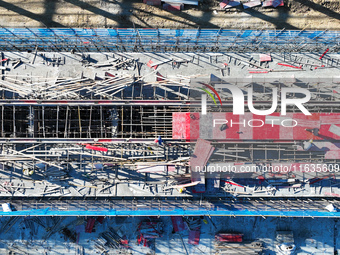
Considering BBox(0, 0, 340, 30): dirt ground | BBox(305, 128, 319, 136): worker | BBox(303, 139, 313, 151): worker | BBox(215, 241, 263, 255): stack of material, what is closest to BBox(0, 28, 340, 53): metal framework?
BBox(0, 0, 340, 30): dirt ground

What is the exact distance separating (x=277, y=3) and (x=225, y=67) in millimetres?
8360

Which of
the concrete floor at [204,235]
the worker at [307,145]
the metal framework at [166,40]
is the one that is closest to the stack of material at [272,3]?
the metal framework at [166,40]

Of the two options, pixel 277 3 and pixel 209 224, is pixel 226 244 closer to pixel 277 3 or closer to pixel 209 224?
pixel 209 224

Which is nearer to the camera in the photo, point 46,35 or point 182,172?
point 182,172

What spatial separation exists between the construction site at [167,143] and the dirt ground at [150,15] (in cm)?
124

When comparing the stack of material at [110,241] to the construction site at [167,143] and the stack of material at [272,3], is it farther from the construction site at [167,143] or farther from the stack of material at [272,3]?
the stack of material at [272,3]

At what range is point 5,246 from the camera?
20.5 m

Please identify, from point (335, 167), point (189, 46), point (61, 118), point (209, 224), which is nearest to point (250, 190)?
point (209, 224)

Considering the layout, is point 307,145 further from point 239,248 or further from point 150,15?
point 150,15

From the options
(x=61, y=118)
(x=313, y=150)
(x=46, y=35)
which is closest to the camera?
(x=313, y=150)

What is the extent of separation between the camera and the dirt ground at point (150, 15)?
885 inches

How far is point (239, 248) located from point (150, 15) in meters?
20.5

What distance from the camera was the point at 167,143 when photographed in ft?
58.1

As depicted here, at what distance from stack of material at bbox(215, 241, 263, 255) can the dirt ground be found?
58.8 ft
